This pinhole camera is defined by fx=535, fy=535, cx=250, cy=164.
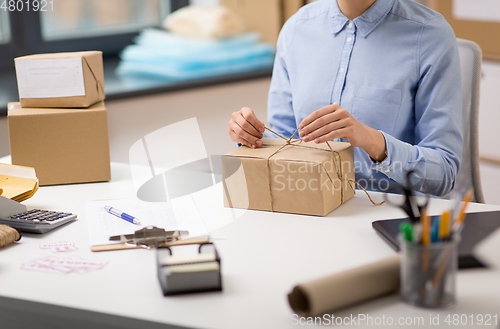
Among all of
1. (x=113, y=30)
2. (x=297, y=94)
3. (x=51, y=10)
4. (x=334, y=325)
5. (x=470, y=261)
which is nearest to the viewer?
(x=334, y=325)

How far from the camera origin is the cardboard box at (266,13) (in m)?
2.36

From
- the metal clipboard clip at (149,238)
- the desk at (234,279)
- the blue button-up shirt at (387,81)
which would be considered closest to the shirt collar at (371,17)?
the blue button-up shirt at (387,81)

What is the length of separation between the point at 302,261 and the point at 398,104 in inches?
23.8

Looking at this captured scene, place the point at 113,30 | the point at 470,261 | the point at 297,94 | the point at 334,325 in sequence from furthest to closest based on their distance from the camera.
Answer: the point at 113,30 → the point at 297,94 → the point at 470,261 → the point at 334,325

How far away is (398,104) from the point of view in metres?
1.32

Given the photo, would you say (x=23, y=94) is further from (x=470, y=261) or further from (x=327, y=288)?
(x=470, y=261)

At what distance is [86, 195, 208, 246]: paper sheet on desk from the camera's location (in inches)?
39.7

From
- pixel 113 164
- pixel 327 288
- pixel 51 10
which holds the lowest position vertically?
pixel 113 164

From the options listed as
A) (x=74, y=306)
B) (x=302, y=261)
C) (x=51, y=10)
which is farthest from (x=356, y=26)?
(x=51, y=10)

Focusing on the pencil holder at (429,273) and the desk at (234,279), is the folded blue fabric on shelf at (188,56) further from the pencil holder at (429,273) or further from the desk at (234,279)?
the pencil holder at (429,273)

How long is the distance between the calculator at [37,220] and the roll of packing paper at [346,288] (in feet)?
1.75

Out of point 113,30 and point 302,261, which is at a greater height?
point 113,30

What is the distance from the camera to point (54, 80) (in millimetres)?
1314

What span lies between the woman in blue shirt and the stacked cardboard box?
37 cm
